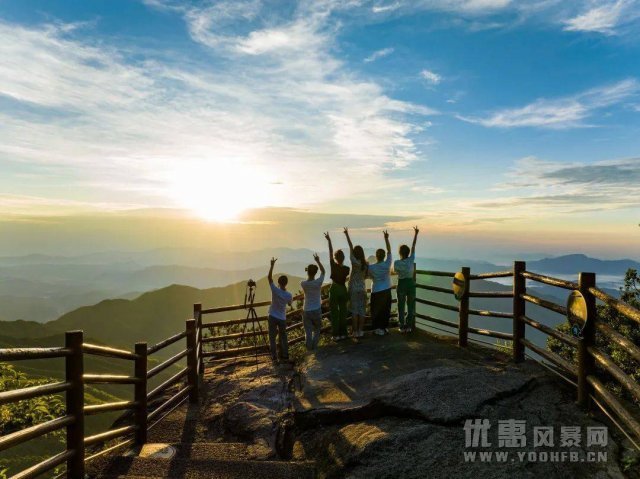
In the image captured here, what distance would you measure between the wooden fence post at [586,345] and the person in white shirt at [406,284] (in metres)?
4.90

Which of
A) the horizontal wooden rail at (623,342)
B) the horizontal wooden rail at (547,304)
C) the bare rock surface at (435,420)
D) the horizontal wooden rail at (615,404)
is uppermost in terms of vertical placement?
the horizontal wooden rail at (547,304)

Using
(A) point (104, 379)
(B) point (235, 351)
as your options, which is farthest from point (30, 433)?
(B) point (235, 351)

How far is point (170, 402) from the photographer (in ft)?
24.7

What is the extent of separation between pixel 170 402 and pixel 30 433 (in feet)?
11.7

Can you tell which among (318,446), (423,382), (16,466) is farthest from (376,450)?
(16,466)

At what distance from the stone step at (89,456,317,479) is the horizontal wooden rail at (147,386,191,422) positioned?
1.37 meters

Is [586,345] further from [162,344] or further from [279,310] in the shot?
[162,344]

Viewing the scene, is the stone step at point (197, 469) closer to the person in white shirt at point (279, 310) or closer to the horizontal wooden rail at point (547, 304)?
the horizontal wooden rail at point (547, 304)

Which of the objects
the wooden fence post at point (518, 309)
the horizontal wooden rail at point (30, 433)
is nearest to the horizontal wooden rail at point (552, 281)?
the wooden fence post at point (518, 309)

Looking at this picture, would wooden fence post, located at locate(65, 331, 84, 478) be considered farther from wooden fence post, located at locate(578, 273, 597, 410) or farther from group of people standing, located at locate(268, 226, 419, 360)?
wooden fence post, located at locate(578, 273, 597, 410)

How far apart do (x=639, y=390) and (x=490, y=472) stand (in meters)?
1.68

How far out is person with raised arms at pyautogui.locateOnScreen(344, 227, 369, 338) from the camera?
33.6 ft

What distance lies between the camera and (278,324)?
33.4 feet

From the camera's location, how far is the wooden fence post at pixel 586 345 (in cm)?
561
